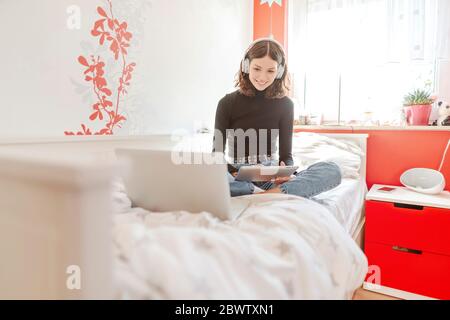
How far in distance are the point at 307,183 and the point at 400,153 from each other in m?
1.24

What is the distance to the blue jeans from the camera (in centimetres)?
112

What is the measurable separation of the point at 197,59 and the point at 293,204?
1561 mm

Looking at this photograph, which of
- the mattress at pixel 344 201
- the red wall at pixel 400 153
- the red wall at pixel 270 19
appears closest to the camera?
the mattress at pixel 344 201

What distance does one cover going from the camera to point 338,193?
1339 mm

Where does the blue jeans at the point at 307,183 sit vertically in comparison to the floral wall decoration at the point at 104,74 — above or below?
below

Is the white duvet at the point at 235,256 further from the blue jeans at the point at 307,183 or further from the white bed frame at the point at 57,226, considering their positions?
the blue jeans at the point at 307,183

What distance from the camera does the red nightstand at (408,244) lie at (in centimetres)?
152

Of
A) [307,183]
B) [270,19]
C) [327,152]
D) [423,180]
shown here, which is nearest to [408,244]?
[423,180]

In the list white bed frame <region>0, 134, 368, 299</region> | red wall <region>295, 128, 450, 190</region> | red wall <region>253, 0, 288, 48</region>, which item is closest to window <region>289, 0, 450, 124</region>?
red wall <region>253, 0, 288, 48</region>

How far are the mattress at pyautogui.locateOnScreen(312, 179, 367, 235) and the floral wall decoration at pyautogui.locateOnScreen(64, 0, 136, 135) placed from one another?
104 centimetres

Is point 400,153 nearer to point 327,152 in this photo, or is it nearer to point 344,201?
point 327,152

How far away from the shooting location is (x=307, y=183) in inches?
45.2

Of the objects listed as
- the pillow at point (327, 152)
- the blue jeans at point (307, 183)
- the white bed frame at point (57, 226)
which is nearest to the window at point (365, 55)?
the pillow at point (327, 152)

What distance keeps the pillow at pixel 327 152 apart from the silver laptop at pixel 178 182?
42.5 inches
